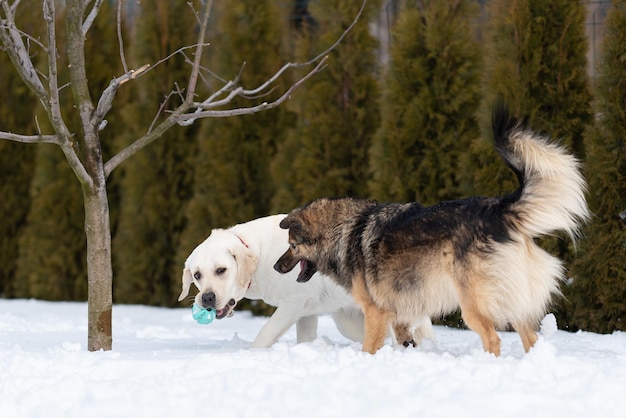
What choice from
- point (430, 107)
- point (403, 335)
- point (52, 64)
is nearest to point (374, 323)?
point (403, 335)

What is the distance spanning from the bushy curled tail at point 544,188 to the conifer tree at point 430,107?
3.79 m

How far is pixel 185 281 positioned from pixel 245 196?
14.9ft

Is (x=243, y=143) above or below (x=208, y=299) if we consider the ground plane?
above

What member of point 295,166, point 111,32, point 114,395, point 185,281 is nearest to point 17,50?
point 185,281

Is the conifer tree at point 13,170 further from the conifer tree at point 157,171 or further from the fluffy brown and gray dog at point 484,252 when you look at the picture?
the fluffy brown and gray dog at point 484,252

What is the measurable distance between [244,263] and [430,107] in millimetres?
3428

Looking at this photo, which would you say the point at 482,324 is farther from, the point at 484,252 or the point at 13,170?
the point at 13,170

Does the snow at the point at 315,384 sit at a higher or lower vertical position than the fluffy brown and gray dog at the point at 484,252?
lower

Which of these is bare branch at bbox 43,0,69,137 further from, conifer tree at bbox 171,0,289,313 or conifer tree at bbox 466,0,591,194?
conifer tree at bbox 171,0,289,313

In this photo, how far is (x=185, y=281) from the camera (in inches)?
263

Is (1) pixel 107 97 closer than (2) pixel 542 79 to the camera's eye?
Yes

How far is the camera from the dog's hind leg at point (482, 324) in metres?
5.08

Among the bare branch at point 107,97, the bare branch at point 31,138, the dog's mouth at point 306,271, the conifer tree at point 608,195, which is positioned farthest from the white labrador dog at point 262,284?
the conifer tree at point 608,195

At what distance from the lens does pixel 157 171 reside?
1195 centimetres
